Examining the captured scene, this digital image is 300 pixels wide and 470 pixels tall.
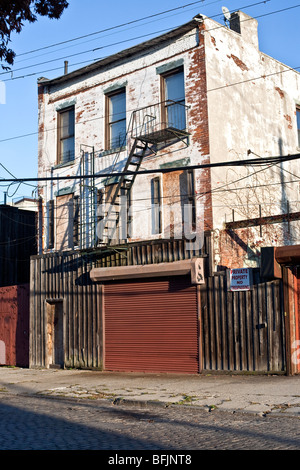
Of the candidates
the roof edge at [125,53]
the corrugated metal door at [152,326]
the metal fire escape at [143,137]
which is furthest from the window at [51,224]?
the roof edge at [125,53]

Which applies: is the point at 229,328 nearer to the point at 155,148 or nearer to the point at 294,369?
the point at 294,369

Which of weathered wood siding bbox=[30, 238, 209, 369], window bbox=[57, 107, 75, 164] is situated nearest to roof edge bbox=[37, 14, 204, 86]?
window bbox=[57, 107, 75, 164]

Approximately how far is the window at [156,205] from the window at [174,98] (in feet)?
6.74

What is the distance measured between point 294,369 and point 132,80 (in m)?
11.6

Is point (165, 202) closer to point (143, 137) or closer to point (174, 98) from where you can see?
point (143, 137)

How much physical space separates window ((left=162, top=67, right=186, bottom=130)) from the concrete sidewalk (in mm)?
8320

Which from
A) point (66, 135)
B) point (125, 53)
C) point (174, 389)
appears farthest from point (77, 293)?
point (125, 53)

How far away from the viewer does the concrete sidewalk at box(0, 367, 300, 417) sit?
1060cm

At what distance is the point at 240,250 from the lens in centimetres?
1694

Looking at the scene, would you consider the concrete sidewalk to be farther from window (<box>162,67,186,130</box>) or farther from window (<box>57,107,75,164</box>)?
window (<box>57,107,75,164</box>)

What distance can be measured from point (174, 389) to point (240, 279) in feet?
13.2

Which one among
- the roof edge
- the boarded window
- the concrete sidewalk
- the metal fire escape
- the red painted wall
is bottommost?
the concrete sidewalk

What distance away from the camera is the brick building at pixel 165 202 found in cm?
1673
